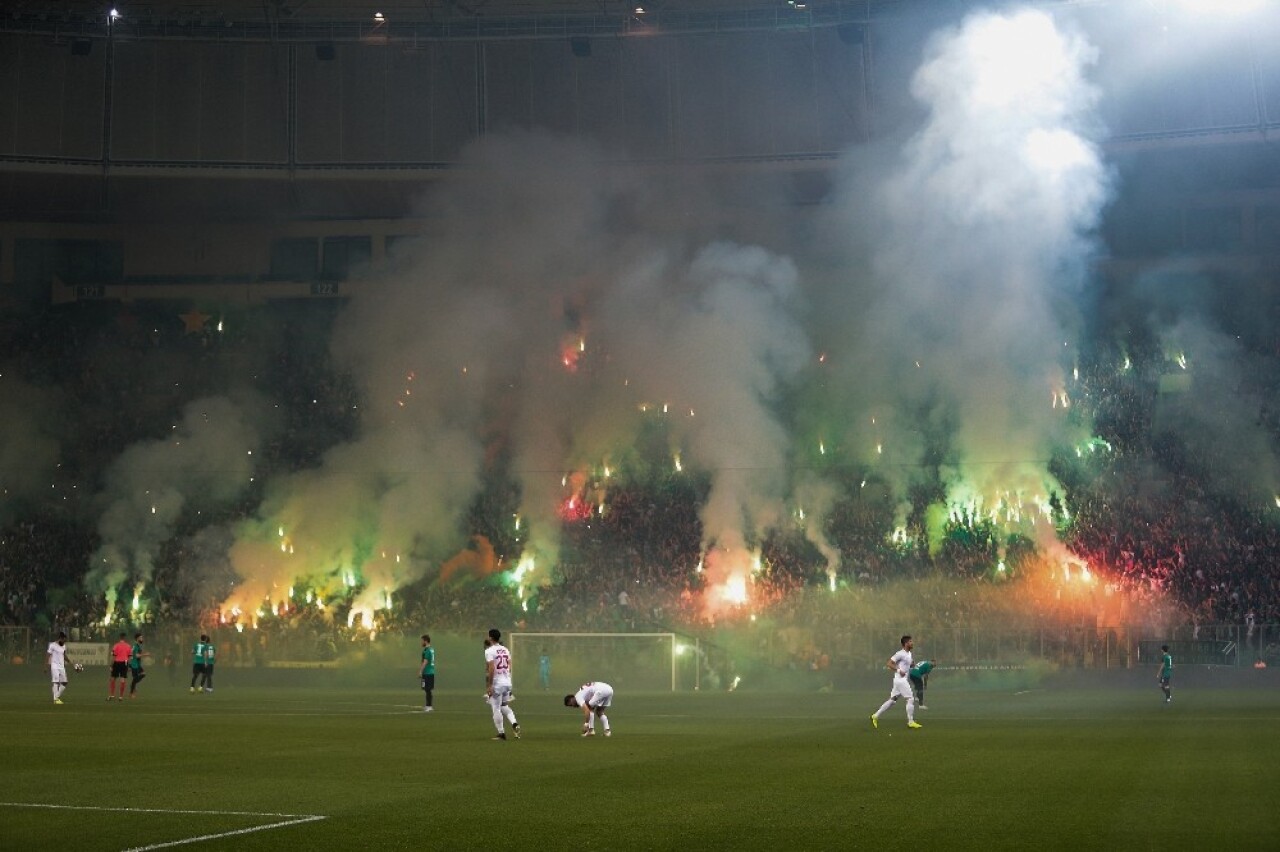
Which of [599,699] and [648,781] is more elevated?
[599,699]

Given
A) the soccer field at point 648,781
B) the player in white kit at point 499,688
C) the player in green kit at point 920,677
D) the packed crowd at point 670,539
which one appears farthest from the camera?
the packed crowd at point 670,539

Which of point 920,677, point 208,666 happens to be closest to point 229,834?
point 920,677

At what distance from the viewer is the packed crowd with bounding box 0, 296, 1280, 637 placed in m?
42.3

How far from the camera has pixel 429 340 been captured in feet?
176

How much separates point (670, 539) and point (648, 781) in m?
32.9

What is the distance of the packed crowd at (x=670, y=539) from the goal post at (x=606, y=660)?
269cm

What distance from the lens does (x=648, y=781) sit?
1473 cm

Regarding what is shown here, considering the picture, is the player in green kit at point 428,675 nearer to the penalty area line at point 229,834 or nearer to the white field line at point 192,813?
the white field line at point 192,813

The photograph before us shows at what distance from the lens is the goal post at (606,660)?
39.3 meters

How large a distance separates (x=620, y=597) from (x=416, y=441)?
10862 mm

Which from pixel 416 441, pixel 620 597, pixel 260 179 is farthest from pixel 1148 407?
pixel 260 179

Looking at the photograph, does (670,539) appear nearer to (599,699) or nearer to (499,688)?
(599,699)

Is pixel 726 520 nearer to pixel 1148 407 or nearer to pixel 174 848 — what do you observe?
pixel 1148 407

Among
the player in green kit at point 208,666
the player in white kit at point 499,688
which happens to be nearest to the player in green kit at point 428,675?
the player in white kit at point 499,688
